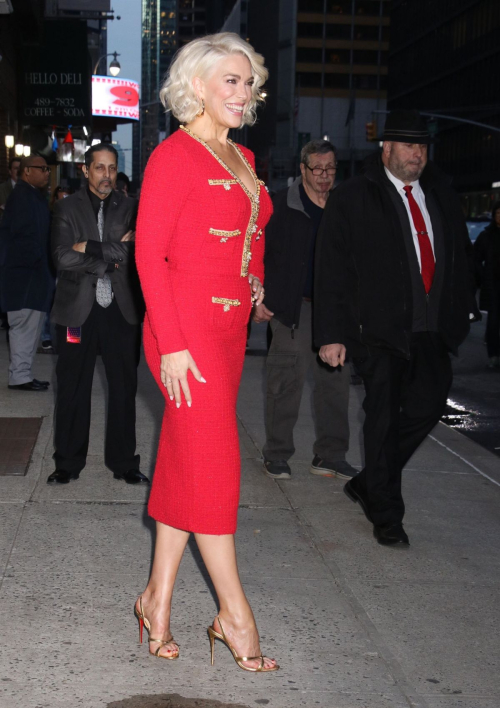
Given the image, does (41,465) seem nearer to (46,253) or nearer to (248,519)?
(248,519)

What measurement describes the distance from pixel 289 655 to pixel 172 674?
45 cm

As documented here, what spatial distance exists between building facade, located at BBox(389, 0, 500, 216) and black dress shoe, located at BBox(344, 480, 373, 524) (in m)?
68.3

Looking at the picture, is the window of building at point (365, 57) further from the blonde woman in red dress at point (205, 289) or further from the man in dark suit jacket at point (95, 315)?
the blonde woman in red dress at point (205, 289)

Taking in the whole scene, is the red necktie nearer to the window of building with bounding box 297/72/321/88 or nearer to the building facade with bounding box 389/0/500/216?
the building facade with bounding box 389/0/500/216

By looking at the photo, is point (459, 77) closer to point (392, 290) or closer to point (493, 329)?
point (493, 329)

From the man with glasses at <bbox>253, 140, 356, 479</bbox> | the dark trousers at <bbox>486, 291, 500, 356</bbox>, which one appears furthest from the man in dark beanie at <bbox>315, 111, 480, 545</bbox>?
the dark trousers at <bbox>486, 291, 500, 356</bbox>

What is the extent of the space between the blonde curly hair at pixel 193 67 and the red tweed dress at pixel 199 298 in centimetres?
10

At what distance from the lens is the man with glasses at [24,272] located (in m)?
9.04

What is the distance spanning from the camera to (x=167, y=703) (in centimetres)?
320

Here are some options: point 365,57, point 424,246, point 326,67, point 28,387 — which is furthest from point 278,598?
point 365,57

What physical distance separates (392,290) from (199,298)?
1872mm

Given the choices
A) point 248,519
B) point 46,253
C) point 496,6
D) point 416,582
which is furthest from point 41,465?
point 496,6

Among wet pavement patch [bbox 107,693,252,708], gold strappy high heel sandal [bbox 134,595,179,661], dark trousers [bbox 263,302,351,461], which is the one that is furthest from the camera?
dark trousers [bbox 263,302,351,461]

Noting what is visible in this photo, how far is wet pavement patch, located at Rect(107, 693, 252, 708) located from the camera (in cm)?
318
